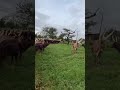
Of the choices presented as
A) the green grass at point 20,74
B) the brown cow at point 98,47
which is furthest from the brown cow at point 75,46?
the green grass at point 20,74

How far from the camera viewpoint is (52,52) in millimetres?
4609

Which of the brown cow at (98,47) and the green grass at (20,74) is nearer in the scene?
the green grass at (20,74)

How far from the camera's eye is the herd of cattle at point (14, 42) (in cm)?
445

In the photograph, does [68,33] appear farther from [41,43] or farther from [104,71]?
[104,71]

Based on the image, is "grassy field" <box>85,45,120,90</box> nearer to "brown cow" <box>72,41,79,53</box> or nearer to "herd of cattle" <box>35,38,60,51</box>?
"brown cow" <box>72,41,79,53</box>

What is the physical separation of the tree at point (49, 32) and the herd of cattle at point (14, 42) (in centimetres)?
16

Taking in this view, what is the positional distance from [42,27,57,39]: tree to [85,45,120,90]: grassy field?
456 mm

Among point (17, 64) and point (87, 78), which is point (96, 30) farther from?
point (17, 64)

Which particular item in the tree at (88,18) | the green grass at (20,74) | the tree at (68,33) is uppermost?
the tree at (88,18)

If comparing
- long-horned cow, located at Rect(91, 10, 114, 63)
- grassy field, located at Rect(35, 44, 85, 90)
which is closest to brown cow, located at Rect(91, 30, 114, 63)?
long-horned cow, located at Rect(91, 10, 114, 63)

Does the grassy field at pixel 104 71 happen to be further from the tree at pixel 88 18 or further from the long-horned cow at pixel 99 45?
the tree at pixel 88 18

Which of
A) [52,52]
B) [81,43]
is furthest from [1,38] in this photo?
[81,43]

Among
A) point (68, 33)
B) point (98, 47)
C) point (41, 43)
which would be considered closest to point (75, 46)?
point (68, 33)

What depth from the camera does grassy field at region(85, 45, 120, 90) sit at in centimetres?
453
